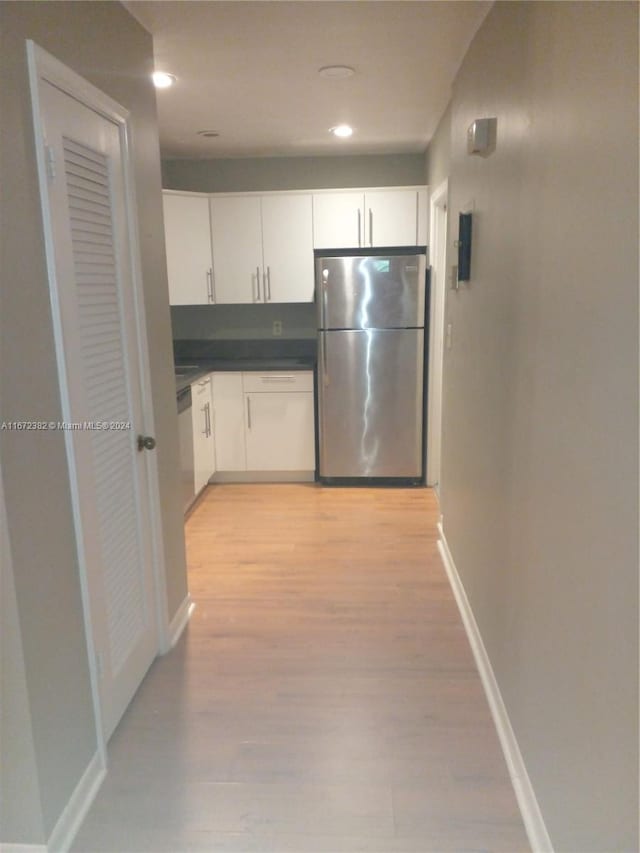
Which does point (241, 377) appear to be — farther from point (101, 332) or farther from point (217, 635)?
point (101, 332)

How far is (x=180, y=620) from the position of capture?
2570 millimetres

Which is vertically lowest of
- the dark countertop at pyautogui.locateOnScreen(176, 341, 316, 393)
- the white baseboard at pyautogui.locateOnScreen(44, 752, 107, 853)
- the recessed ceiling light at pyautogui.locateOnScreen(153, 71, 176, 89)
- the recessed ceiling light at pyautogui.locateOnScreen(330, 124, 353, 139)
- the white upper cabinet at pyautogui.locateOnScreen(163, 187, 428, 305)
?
the white baseboard at pyautogui.locateOnScreen(44, 752, 107, 853)

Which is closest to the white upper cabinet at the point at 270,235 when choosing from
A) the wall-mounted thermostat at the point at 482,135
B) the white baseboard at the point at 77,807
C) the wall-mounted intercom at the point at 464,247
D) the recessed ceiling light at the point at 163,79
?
the recessed ceiling light at the point at 163,79

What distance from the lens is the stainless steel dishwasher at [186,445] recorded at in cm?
364

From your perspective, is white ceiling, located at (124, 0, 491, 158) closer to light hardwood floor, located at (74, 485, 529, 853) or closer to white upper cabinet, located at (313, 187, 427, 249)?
white upper cabinet, located at (313, 187, 427, 249)

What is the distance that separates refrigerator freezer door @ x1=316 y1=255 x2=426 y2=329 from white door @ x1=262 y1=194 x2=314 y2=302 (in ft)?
1.38

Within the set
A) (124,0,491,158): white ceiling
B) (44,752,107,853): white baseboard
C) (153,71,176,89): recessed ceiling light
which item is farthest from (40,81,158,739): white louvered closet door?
(153,71,176,89): recessed ceiling light

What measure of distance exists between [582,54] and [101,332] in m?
1.45

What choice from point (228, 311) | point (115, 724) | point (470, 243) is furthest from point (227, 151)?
point (115, 724)

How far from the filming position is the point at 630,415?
1.00 m

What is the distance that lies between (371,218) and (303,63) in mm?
1824

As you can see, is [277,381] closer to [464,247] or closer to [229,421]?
[229,421]

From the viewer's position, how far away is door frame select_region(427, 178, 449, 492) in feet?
13.0

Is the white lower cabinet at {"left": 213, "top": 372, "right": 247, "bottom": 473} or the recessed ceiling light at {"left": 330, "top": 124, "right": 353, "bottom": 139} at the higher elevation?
the recessed ceiling light at {"left": 330, "top": 124, "right": 353, "bottom": 139}
